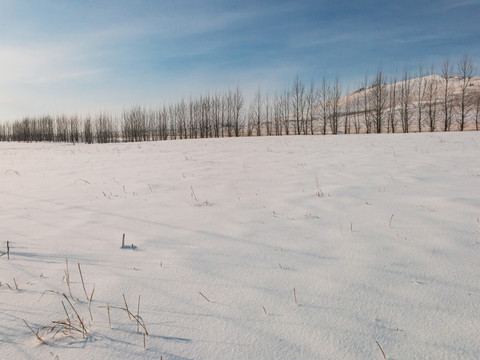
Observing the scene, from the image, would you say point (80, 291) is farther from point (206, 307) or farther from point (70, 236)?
point (70, 236)

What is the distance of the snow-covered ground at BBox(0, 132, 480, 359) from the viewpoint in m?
1.18

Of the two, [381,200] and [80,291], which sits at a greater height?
[381,200]

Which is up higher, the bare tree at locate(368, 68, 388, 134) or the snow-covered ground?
the bare tree at locate(368, 68, 388, 134)

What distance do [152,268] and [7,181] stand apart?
6.40 meters

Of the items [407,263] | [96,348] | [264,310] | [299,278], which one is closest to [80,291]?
[96,348]

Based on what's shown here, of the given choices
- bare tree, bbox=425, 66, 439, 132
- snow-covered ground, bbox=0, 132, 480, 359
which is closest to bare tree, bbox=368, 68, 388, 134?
bare tree, bbox=425, 66, 439, 132

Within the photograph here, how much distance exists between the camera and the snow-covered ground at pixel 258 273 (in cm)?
118

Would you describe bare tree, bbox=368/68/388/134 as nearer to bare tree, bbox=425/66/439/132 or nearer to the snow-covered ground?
bare tree, bbox=425/66/439/132

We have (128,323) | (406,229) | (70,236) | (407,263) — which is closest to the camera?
(128,323)

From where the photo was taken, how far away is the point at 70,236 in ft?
8.53

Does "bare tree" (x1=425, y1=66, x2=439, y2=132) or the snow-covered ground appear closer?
the snow-covered ground

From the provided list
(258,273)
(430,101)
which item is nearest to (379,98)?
(430,101)

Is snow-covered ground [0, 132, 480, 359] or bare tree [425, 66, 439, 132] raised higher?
bare tree [425, 66, 439, 132]

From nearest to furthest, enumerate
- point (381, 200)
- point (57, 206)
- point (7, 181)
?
point (381, 200) < point (57, 206) < point (7, 181)
